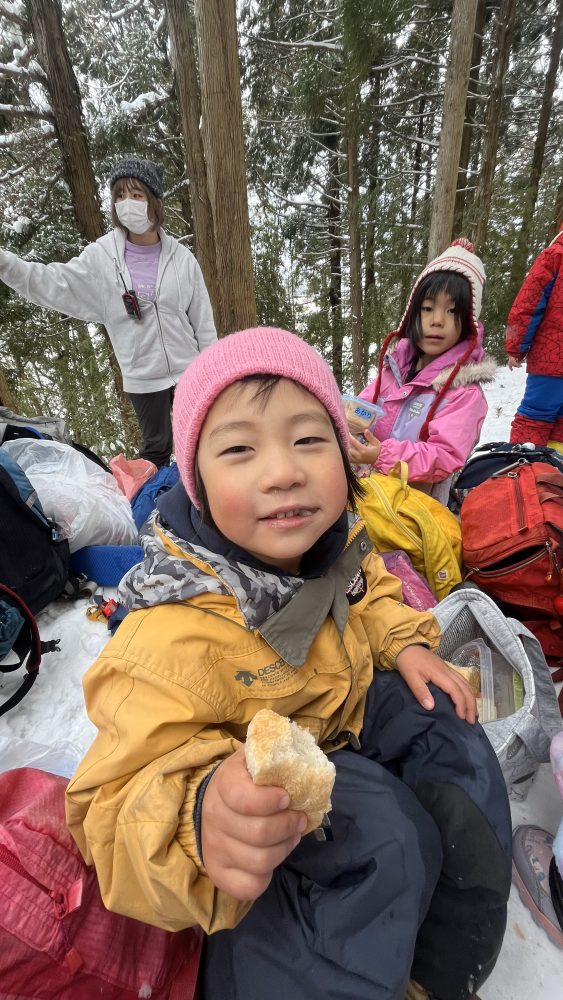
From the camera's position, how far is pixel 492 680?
1696 millimetres

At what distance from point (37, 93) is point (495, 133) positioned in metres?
6.97

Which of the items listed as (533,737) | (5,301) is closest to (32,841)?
(533,737)

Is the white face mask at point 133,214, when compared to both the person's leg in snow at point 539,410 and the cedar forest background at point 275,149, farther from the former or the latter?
the person's leg in snow at point 539,410

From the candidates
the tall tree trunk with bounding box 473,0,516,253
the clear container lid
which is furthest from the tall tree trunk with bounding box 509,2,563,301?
the clear container lid

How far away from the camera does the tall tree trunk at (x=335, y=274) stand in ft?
32.8

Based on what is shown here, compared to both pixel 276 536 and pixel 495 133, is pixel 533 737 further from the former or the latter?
pixel 495 133

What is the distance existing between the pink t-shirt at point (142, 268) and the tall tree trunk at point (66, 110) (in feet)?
11.6

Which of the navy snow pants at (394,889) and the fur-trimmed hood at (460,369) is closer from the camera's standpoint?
the navy snow pants at (394,889)

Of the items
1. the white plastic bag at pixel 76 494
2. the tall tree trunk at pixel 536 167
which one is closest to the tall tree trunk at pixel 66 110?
the white plastic bag at pixel 76 494

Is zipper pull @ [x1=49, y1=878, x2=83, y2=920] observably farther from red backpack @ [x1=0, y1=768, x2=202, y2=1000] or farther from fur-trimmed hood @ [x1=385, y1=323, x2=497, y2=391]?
fur-trimmed hood @ [x1=385, y1=323, x2=497, y2=391]

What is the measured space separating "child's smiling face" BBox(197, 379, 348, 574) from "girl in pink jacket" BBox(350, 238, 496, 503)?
4.12ft

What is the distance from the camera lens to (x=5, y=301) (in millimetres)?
5992

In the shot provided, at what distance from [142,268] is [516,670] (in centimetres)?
331

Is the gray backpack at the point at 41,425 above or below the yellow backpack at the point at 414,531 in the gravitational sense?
above
